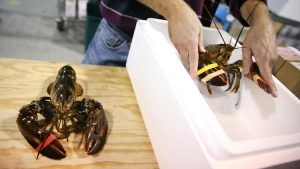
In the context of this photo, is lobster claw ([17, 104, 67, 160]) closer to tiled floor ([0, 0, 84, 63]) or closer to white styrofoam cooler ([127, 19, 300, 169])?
white styrofoam cooler ([127, 19, 300, 169])

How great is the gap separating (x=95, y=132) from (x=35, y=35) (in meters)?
2.31

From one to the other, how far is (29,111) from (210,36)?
2.41 ft

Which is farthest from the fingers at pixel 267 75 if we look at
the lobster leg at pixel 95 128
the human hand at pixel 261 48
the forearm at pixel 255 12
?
the lobster leg at pixel 95 128

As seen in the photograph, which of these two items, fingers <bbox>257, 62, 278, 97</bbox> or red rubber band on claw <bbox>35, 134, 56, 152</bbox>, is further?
fingers <bbox>257, 62, 278, 97</bbox>

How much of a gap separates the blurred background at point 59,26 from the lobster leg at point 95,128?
1.40m

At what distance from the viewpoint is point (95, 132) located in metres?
0.69

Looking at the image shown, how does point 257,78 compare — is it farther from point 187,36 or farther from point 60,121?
point 60,121

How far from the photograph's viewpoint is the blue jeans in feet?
3.63

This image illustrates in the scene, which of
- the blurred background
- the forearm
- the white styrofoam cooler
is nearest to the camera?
the white styrofoam cooler

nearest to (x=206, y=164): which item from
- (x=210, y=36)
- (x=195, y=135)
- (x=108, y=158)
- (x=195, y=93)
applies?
(x=195, y=135)

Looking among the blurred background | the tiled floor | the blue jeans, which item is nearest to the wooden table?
the blue jeans

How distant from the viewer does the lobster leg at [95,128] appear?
0.68 m

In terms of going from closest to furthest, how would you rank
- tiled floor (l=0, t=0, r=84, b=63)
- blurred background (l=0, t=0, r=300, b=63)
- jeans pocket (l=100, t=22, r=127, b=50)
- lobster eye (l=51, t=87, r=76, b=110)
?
lobster eye (l=51, t=87, r=76, b=110), jeans pocket (l=100, t=22, r=127, b=50), blurred background (l=0, t=0, r=300, b=63), tiled floor (l=0, t=0, r=84, b=63)

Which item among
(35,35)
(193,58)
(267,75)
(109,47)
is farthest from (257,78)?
(35,35)
